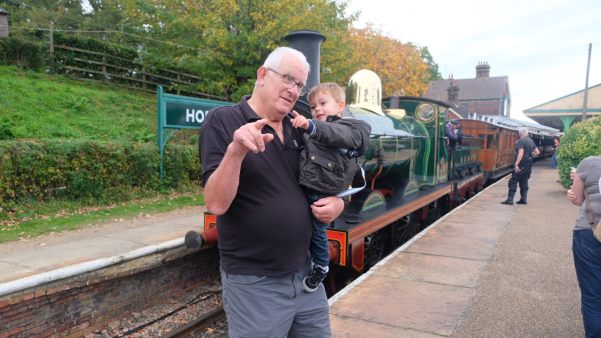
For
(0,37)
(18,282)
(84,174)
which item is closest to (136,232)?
(84,174)

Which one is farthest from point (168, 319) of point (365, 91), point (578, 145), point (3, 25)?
point (3, 25)

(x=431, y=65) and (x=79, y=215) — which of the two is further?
(x=431, y=65)

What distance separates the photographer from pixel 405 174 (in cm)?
704

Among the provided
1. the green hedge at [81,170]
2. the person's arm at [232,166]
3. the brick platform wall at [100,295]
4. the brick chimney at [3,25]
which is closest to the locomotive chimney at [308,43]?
the brick platform wall at [100,295]

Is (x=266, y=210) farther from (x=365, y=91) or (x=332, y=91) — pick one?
(x=365, y=91)

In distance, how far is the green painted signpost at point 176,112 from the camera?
27.0 ft

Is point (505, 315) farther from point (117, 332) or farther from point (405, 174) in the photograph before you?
point (117, 332)

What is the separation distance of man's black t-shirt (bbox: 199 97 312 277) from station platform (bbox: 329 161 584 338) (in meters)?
2.00

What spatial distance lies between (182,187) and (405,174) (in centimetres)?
487

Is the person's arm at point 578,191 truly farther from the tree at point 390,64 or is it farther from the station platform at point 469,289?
the tree at point 390,64

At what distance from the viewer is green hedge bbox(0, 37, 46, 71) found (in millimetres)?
14070

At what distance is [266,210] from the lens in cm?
164

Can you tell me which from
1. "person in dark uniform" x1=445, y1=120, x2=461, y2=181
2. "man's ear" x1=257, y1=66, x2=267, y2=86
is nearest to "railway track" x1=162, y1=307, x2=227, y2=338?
"man's ear" x1=257, y1=66, x2=267, y2=86

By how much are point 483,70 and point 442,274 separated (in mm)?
57406
